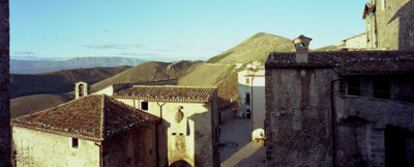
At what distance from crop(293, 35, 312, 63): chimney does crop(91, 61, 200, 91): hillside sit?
62.7 metres

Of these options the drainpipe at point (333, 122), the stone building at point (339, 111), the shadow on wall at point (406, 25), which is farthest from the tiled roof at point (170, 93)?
the shadow on wall at point (406, 25)

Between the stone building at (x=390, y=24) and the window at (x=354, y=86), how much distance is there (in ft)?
22.0

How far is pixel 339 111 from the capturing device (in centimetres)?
1526

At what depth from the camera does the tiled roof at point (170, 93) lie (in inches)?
874

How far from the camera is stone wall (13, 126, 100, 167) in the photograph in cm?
1684

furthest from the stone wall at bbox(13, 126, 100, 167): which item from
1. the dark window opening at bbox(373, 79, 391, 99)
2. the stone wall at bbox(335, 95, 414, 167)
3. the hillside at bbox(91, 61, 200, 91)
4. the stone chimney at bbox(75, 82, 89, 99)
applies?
the hillside at bbox(91, 61, 200, 91)

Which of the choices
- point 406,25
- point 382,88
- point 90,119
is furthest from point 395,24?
point 90,119

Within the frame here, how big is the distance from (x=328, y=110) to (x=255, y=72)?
24.0 m

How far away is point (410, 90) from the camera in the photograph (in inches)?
599

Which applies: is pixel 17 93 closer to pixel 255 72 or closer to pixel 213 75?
pixel 213 75

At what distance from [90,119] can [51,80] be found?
69539 mm

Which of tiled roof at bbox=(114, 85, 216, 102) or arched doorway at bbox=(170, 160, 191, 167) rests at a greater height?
tiled roof at bbox=(114, 85, 216, 102)

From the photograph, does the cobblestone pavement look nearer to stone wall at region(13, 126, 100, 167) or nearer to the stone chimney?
the stone chimney

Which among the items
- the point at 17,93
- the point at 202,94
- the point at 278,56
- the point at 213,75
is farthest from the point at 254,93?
the point at 17,93
